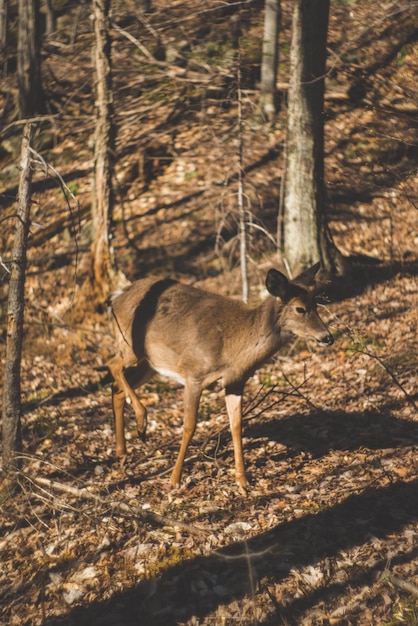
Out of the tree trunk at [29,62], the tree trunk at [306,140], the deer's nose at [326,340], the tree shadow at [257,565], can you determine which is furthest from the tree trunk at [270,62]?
the tree shadow at [257,565]

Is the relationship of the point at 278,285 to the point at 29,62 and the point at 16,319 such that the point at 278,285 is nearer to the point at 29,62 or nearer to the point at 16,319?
the point at 16,319

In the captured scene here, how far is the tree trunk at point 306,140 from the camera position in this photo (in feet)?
36.3

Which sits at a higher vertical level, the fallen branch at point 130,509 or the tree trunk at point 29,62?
the tree trunk at point 29,62

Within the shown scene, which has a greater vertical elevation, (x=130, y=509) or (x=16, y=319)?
(x=16, y=319)

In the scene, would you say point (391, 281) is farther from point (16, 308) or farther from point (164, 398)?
point (16, 308)

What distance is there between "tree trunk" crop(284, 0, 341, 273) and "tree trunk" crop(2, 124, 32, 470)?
5.46 m

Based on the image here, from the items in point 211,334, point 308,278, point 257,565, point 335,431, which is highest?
point 308,278

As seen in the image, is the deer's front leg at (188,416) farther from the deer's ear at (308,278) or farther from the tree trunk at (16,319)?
the tree trunk at (16,319)

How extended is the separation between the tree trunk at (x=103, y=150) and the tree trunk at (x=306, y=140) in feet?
9.93

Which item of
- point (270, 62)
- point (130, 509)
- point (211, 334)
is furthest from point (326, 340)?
point (270, 62)

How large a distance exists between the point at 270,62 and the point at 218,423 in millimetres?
10433

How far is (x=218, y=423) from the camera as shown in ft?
30.5

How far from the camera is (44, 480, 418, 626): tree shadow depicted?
231 inches

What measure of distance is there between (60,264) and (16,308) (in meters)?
7.01
